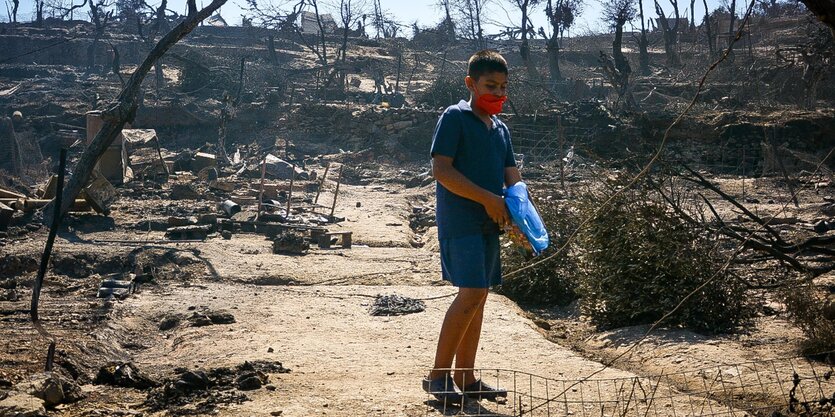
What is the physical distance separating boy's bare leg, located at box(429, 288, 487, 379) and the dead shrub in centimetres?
233

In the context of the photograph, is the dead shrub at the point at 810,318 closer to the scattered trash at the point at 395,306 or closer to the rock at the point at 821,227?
the scattered trash at the point at 395,306

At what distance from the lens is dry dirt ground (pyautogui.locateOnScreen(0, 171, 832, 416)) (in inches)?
174

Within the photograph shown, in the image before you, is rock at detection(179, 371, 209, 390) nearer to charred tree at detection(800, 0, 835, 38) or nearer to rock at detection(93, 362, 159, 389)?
rock at detection(93, 362, 159, 389)

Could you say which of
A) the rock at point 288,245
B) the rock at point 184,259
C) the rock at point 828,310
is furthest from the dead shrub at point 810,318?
the rock at point 288,245

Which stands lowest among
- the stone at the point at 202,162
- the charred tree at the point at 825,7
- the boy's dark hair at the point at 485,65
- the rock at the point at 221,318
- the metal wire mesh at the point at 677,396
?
the stone at the point at 202,162

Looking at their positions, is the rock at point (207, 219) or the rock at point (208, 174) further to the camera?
the rock at point (208, 174)

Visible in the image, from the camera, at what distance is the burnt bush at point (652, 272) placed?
247 inches

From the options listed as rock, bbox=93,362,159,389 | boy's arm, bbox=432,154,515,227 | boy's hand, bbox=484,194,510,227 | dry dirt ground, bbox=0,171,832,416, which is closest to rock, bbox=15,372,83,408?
dry dirt ground, bbox=0,171,832,416

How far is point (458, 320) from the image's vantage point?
4.14 m

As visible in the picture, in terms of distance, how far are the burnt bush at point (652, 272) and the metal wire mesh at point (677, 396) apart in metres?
1.15

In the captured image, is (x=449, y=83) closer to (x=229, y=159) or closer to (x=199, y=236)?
(x=229, y=159)

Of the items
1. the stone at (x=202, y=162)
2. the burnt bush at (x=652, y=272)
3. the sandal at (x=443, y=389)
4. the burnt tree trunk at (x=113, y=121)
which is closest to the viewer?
the sandal at (x=443, y=389)

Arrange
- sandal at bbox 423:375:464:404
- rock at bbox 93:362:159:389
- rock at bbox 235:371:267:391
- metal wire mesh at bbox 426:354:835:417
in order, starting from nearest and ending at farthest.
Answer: metal wire mesh at bbox 426:354:835:417, sandal at bbox 423:375:464:404, rock at bbox 235:371:267:391, rock at bbox 93:362:159:389

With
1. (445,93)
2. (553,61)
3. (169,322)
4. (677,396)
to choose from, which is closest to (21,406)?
(677,396)
